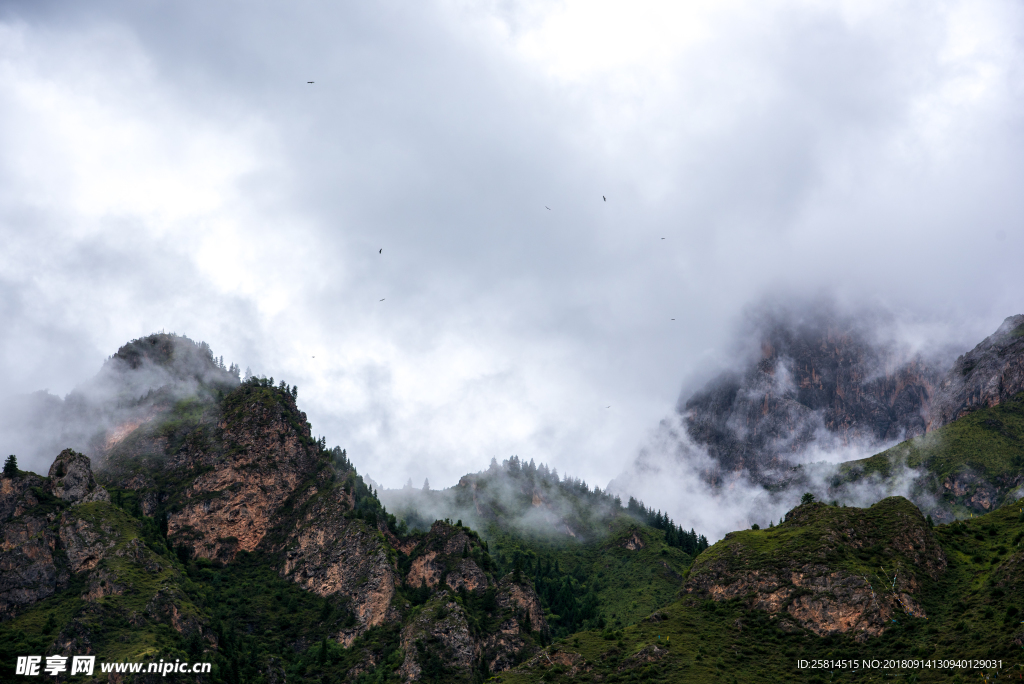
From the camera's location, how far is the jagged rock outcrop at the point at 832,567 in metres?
151

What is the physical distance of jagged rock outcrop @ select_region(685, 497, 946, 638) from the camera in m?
151

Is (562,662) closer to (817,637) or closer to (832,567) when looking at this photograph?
(817,637)

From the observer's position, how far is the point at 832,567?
527ft

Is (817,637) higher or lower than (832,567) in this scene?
lower

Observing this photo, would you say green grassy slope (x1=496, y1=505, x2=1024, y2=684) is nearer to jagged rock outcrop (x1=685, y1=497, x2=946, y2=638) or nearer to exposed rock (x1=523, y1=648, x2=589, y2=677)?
exposed rock (x1=523, y1=648, x2=589, y2=677)

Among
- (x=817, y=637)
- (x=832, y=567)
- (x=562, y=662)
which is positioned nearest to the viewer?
(x=817, y=637)

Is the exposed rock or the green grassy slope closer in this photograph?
the green grassy slope

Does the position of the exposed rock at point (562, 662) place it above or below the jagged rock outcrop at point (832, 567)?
below

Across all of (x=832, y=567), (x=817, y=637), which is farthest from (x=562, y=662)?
(x=832, y=567)

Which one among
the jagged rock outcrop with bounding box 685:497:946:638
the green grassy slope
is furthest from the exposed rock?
the jagged rock outcrop with bounding box 685:497:946:638

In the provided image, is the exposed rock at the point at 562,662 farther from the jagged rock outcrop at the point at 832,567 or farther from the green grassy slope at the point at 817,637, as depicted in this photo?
the jagged rock outcrop at the point at 832,567

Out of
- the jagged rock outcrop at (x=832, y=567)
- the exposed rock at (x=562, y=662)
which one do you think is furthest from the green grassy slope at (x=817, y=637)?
the jagged rock outcrop at (x=832, y=567)

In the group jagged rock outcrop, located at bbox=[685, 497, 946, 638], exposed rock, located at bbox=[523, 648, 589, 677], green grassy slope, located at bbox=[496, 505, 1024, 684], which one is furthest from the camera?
exposed rock, located at bbox=[523, 648, 589, 677]

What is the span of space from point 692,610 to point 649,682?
3510 centimetres
